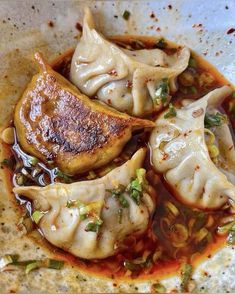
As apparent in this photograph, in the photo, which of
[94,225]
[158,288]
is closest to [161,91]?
[94,225]

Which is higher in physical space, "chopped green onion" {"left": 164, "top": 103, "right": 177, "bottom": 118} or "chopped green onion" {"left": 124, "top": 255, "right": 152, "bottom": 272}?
"chopped green onion" {"left": 164, "top": 103, "right": 177, "bottom": 118}

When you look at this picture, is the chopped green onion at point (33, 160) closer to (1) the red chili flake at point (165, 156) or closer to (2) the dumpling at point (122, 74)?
(2) the dumpling at point (122, 74)

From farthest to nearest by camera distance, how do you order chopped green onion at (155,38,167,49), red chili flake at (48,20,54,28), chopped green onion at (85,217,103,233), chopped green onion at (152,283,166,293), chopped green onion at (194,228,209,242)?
1. chopped green onion at (155,38,167,49)
2. red chili flake at (48,20,54,28)
3. chopped green onion at (194,228,209,242)
4. chopped green onion at (152,283,166,293)
5. chopped green onion at (85,217,103,233)

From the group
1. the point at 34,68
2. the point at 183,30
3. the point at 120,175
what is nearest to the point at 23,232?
the point at 120,175

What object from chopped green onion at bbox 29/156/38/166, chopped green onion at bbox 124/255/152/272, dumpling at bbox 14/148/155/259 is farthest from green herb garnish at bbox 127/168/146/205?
chopped green onion at bbox 29/156/38/166

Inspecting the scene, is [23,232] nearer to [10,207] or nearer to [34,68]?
[10,207]

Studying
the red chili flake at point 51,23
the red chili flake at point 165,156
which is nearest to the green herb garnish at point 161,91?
the red chili flake at point 165,156

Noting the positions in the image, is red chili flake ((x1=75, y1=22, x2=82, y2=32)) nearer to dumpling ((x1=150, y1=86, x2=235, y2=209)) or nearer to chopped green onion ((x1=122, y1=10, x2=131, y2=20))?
chopped green onion ((x1=122, y1=10, x2=131, y2=20))
